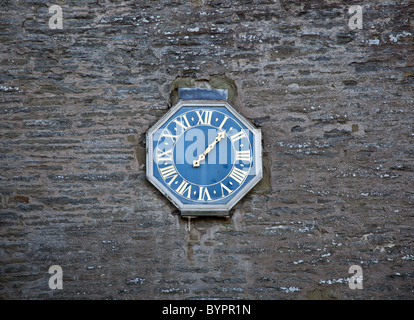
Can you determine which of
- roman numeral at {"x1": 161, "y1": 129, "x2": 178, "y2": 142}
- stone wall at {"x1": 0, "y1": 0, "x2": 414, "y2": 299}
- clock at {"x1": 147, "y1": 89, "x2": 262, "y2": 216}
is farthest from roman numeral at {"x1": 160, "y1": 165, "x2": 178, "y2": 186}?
roman numeral at {"x1": 161, "y1": 129, "x2": 178, "y2": 142}

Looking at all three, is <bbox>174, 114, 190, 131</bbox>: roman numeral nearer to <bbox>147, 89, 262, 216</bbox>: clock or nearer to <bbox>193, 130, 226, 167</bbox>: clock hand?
<bbox>147, 89, 262, 216</bbox>: clock

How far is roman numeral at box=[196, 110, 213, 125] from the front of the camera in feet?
16.9

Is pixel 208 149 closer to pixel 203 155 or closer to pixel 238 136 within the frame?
pixel 203 155

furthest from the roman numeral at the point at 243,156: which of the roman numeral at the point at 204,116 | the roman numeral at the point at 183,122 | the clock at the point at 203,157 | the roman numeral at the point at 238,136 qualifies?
the roman numeral at the point at 183,122

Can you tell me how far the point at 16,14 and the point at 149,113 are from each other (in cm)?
141

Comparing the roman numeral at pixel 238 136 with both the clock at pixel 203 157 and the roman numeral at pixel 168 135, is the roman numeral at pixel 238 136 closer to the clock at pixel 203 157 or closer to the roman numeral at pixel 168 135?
the clock at pixel 203 157

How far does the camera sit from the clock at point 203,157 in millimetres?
5059

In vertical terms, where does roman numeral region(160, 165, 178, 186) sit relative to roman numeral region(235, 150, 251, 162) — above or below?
below

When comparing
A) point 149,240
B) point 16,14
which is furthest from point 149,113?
point 16,14

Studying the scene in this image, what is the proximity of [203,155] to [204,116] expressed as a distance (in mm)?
332

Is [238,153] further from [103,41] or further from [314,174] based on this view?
[103,41]

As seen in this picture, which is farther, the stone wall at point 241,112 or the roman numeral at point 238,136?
the roman numeral at point 238,136

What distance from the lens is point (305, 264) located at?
504 cm

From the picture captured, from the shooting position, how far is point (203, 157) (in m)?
5.08
